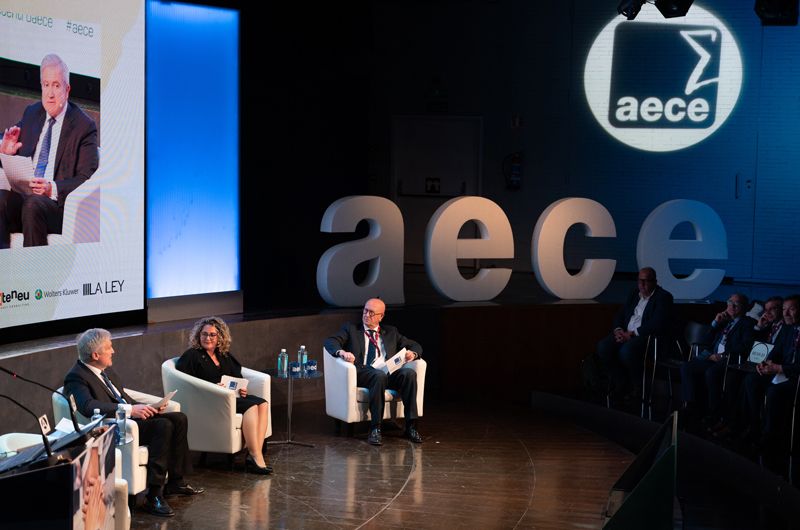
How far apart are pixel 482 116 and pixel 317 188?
371 centimetres

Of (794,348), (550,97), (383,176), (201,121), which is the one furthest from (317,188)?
(794,348)

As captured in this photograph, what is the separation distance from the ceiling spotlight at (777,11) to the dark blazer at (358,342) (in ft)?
17.1

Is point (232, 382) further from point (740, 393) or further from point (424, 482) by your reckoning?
point (740, 393)

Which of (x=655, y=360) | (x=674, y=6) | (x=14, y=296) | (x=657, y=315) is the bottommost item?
(x=655, y=360)

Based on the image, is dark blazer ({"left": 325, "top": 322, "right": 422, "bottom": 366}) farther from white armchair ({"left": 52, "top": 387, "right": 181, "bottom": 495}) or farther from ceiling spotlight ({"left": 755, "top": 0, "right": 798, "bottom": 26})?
ceiling spotlight ({"left": 755, "top": 0, "right": 798, "bottom": 26})

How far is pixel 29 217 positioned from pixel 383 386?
2.72 metres

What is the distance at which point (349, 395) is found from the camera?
7.53 metres

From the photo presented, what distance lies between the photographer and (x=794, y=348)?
6949 mm

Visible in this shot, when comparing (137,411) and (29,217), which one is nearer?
(137,411)

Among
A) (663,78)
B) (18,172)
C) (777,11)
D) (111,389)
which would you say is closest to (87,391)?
(111,389)

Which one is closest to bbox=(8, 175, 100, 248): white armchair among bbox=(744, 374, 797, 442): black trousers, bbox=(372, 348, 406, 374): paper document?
bbox=(372, 348, 406, 374): paper document

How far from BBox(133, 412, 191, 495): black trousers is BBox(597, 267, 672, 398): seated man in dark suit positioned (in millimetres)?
3923

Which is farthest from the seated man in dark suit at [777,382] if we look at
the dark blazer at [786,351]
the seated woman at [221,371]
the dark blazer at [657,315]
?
the seated woman at [221,371]

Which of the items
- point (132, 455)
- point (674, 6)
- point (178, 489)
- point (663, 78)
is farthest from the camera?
point (663, 78)
